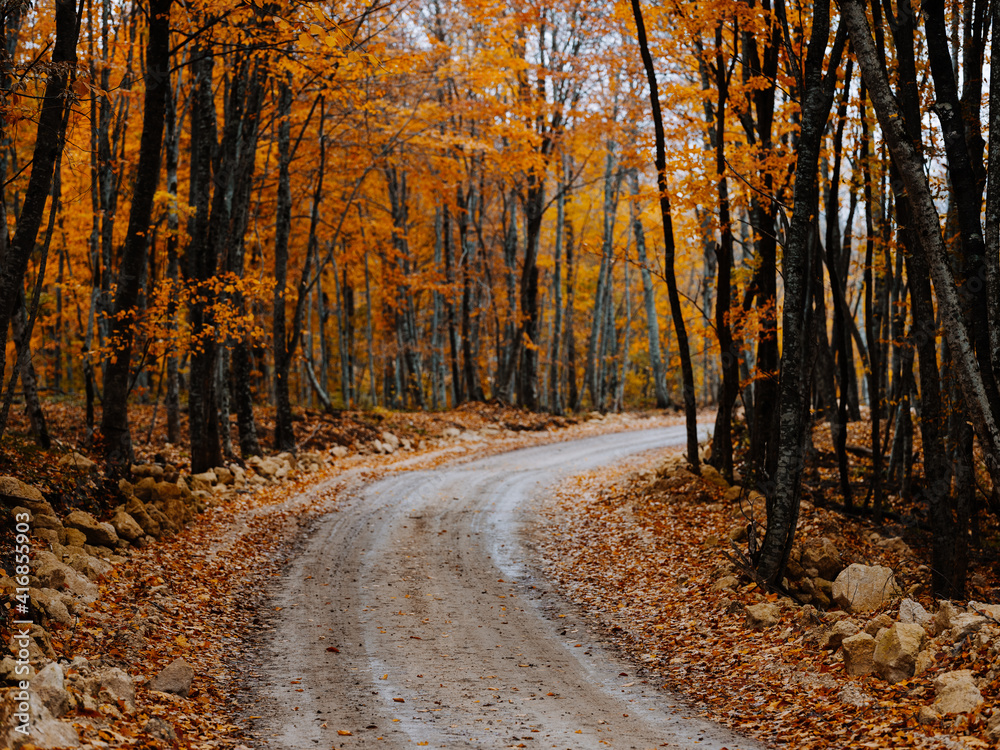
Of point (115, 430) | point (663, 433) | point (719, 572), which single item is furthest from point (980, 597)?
point (663, 433)

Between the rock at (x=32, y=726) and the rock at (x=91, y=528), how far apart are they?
420 cm

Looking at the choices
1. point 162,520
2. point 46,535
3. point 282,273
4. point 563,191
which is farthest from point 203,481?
point 563,191

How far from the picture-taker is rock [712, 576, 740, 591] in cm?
809

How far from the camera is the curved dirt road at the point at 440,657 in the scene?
5.30m

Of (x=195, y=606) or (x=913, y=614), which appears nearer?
(x=913, y=614)

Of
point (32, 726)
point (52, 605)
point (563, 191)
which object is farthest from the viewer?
point (563, 191)

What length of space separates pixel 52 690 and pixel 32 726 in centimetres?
51

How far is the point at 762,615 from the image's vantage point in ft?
23.6

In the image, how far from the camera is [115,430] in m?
10.8

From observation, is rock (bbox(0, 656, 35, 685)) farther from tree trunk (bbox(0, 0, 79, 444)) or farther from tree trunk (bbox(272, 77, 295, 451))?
tree trunk (bbox(272, 77, 295, 451))

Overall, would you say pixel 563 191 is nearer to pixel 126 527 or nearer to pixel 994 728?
pixel 126 527

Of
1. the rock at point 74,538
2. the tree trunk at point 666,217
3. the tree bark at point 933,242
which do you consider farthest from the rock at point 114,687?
the tree trunk at point 666,217

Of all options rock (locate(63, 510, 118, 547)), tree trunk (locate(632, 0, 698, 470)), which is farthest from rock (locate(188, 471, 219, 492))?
tree trunk (locate(632, 0, 698, 470))

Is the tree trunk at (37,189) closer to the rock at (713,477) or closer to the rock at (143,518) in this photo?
the rock at (143,518)
